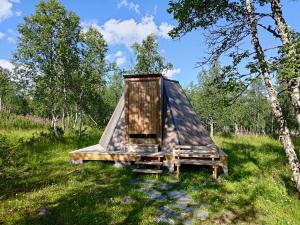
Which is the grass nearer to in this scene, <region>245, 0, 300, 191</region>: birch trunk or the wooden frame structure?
the wooden frame structure

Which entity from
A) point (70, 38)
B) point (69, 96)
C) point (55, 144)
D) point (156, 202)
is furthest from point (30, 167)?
point (69, 96)

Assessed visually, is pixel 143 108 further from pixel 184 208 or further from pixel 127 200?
pixel 184 208

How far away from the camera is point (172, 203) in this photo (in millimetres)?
8461

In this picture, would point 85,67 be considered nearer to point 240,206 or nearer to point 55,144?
point 55,144

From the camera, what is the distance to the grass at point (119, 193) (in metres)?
7.27

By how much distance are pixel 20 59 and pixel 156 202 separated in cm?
1601

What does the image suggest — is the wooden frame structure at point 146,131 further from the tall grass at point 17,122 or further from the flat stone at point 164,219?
the tall grass at point 17,122

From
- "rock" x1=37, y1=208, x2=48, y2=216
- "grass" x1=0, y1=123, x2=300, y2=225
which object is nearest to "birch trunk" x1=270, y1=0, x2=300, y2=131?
"grass" x1=0, y1=123, x2=300, y2=225

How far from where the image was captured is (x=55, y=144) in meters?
16.7

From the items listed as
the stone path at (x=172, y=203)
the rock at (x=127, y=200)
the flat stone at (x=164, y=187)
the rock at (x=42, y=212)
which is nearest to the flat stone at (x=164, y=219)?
the stone path at (x=172, y=203)

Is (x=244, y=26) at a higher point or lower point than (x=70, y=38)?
lower

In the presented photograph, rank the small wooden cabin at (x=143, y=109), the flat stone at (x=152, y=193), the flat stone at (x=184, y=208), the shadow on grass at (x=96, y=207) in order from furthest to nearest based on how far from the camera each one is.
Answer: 1. the small wooden cabin at (x=143, y=109)
2. the flat stone at (x=152, y=193)
3. the flat stone at (x=184, y=208)
4. the shadow on grass at (x=96, y=207)

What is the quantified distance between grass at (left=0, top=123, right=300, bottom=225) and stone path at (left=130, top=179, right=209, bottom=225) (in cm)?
22

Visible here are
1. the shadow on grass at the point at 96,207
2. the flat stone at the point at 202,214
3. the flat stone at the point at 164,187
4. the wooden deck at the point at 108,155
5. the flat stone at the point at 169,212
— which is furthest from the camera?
the wooden deck at the point at 108,155
